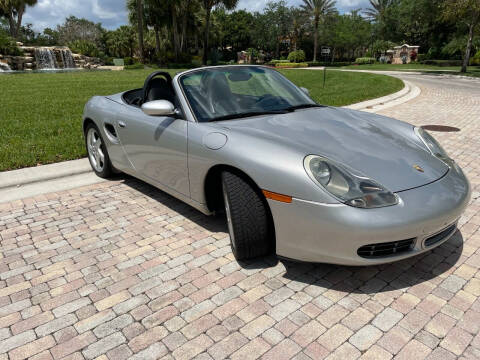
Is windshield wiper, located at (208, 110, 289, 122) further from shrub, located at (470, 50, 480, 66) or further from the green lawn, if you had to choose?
shrub, located at (470, 50, 480, 66)

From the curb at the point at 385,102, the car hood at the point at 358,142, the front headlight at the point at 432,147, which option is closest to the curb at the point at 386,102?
the curb at the point at 385,102

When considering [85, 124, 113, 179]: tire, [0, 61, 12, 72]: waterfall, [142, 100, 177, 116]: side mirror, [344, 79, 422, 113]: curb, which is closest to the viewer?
[142, 100, 177, 116]: side mirror

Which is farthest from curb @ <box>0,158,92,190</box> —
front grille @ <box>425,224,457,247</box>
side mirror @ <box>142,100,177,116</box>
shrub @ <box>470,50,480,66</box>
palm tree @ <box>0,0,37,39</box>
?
palm tree @ <box>0,0,37,39</box>

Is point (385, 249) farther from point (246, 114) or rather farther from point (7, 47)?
point (7, 47)

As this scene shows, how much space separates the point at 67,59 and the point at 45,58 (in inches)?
110

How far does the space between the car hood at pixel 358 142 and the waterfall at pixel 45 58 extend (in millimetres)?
41559

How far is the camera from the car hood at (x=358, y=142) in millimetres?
2561

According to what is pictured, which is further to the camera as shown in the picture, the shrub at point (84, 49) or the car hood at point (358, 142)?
the shrub at point (84, 49)

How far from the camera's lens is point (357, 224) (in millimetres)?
2258

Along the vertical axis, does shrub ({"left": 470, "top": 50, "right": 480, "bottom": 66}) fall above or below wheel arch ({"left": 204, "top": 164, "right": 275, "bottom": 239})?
above

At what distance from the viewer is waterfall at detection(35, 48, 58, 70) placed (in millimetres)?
38219

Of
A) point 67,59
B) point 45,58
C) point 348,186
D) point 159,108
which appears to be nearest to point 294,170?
point 348,186

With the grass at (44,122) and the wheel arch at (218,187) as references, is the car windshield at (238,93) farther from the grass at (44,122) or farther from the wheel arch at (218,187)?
the grass at (44,122)

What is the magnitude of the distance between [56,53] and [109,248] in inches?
1711
